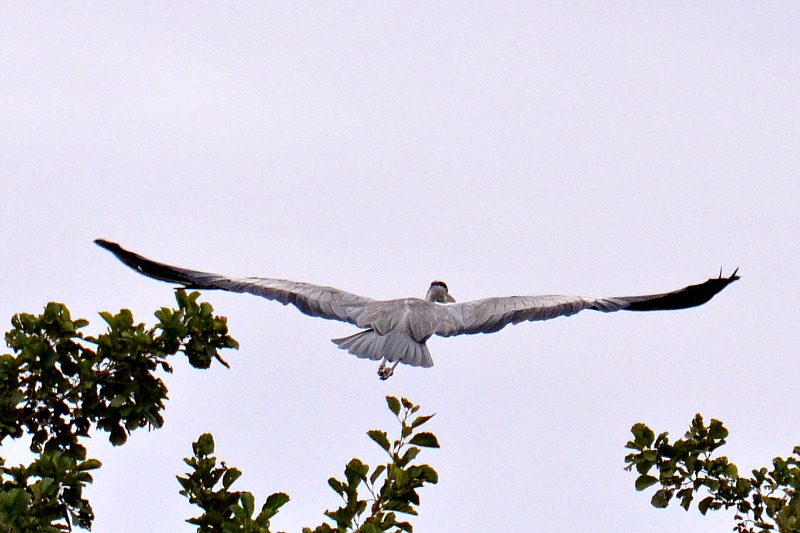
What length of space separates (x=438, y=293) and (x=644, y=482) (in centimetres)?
560

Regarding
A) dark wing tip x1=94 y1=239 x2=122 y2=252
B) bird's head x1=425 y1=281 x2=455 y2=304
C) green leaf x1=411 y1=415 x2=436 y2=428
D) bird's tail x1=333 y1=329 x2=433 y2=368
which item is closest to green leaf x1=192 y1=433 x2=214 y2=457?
green leaf x1=411 y1=415 x2=436 y2=428

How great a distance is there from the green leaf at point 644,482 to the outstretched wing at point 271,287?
12.4 ft

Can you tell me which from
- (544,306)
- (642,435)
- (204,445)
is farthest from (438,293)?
(204,445)

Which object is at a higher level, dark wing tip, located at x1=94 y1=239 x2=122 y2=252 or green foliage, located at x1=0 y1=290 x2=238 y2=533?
dark wing tip, located at x1=94 y1=239 x2=122 y2=252

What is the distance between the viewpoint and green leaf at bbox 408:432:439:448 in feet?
25.7

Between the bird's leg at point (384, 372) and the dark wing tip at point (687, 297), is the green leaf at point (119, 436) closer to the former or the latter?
the bird's leg at point (384, 372)

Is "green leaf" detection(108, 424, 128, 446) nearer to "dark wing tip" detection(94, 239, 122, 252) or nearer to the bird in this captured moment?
the bird

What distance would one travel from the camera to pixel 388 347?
1142 cm

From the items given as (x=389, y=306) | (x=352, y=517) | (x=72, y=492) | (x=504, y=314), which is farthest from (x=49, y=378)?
(x=504, y=314)

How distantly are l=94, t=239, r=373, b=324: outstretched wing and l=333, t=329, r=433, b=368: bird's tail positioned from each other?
0.53 m

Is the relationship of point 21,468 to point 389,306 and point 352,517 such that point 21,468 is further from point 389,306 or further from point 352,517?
point 389,306

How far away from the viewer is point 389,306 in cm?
1218

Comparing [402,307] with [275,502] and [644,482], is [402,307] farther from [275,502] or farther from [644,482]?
[275,502]

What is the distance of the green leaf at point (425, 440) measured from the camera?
Answer: 7.82 m
